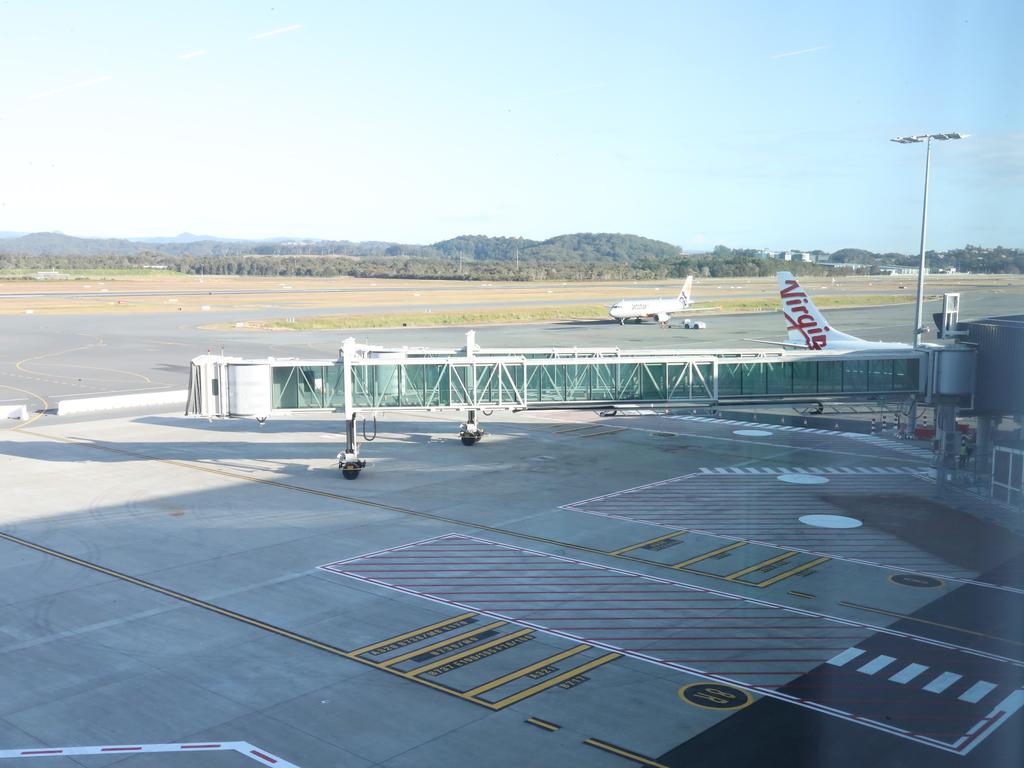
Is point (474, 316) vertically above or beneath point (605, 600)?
above

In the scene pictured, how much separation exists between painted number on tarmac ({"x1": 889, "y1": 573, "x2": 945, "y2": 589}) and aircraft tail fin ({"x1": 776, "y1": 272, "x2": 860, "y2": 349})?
34998mm

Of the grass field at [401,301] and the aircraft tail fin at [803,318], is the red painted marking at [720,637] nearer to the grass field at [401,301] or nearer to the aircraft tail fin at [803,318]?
the aircraft tail fin at [803,318]

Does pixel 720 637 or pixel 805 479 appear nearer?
pixel 720 637

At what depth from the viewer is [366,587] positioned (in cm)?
2658

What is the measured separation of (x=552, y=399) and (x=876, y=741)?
2742 centimetres

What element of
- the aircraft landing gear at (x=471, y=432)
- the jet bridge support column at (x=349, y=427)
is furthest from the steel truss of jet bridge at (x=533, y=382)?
the aircraft landing gear at (x=471, y=432)

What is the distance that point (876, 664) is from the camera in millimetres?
20922

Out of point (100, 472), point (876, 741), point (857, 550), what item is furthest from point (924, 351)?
point (100, 472)

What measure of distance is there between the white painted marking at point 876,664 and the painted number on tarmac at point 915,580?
6.07m

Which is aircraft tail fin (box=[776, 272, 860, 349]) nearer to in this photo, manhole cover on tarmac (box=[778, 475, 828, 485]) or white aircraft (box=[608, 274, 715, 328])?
manhole cover on tarmac (box=[778, 475, 828, 485])

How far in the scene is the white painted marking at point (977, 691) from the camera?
19.1 m

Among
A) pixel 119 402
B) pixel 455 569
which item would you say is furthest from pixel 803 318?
pixel 119 402

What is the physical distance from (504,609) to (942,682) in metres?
10.8

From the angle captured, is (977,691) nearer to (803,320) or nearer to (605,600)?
(605,600)
